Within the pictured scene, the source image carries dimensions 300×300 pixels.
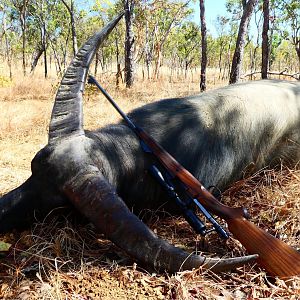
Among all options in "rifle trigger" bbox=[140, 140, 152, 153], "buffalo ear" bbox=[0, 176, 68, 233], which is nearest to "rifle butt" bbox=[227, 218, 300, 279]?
"rifle trigger" bbox=[140, 140, 152, 153]

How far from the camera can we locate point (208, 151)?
10.5 ft

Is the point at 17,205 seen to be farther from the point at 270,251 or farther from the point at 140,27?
the point at 140,27

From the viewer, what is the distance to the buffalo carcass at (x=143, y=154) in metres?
2.07

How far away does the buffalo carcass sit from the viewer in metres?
2.07

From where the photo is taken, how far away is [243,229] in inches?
87.3

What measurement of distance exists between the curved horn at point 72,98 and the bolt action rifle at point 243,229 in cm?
59

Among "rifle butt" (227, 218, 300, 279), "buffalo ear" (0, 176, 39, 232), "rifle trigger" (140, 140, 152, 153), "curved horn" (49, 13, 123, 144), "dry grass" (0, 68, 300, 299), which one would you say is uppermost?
"curved horn" (49, 13, 123, 144)

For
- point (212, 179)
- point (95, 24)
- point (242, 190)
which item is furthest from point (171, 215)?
point (95, 24)

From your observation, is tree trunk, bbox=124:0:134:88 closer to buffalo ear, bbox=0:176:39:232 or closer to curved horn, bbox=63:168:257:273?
buffalo ear, bbox=0:176:39:232

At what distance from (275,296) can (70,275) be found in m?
1.15

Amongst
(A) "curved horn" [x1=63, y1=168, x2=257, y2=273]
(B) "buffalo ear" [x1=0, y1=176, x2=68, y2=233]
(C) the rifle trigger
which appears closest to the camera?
(A) "curved horn" [x1=63, y1=168, x2=257, y2=273]

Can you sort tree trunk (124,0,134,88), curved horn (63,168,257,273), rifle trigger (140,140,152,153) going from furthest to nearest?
tree trunk (124,0,134,88) → rifle trigger (140,140,152,153) → curved horn (63,168,257,273)

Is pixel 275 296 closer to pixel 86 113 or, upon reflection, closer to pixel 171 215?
pixel 171 215

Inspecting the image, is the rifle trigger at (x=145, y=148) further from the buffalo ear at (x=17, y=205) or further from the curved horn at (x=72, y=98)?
the buffalo ear at (x=17, y=205)
